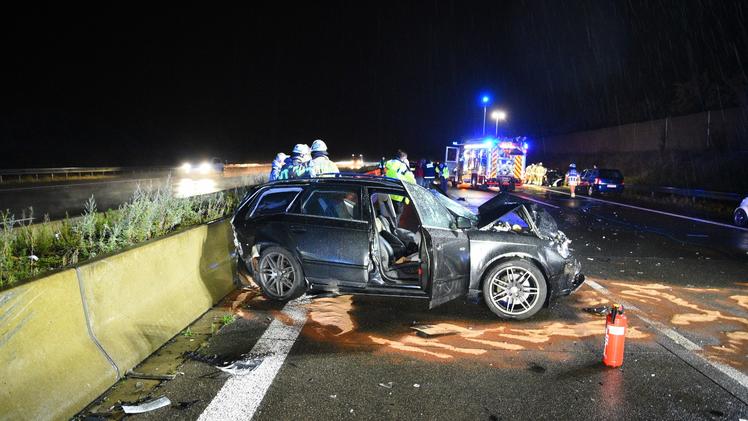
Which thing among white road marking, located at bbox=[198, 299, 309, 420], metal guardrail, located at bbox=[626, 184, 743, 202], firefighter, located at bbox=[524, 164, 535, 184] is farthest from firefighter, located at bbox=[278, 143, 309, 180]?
firefighter, located at bbox=[524, 164, 535, 184]

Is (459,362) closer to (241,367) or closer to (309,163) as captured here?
(241,367)

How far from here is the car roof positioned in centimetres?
611

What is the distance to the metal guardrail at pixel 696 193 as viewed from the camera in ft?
59.5

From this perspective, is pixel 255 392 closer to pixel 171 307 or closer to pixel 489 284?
pixel 171 307

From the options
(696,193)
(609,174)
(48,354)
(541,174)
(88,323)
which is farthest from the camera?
(541,174)

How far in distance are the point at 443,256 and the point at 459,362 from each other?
1.25 metres

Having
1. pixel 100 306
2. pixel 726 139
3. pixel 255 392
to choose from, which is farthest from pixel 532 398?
pixel 726 139

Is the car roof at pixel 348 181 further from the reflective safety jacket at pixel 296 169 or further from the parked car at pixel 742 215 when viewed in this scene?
the parked car at pixel 742 215

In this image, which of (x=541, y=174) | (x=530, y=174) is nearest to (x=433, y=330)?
(x=541, y=174)

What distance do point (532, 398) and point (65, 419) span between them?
3243mm

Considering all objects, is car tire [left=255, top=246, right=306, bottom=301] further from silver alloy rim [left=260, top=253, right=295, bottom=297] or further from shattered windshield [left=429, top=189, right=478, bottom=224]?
shattered windshield [left=429, top=189, right=478, bottom=224]

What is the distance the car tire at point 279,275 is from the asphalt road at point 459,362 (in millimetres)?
185

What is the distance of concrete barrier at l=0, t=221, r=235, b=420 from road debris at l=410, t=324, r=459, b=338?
2.42 meters

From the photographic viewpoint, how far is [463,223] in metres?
6.08
